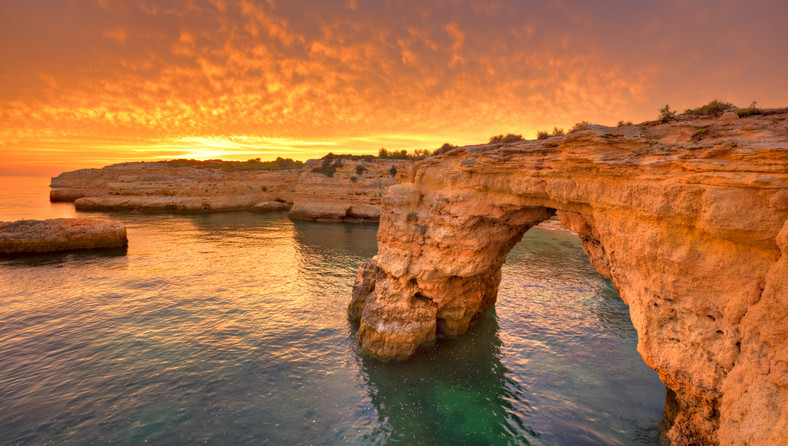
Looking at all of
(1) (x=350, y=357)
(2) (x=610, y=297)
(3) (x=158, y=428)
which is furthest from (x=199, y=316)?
(2) (x=610, y=297)

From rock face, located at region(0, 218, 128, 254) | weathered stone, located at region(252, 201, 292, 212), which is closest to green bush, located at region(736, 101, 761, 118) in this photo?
rock face, located at region(0, 218, 128, 254)

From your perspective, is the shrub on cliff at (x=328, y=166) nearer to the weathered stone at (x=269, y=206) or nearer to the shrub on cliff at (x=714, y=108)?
the weathered stone at (x=269, y=206)

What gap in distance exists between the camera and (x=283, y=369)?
11.1m

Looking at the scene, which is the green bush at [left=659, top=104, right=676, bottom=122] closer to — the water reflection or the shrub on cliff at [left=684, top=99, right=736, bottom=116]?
the shrub on cliff at [left=684, top=99, right=736, bottom=116]

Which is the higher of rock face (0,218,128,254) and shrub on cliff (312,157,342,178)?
shrub on cliff (312,157,342,178)

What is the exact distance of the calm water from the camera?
851 cm

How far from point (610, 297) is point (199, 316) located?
879 inches

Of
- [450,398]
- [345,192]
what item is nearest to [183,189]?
[345,192]

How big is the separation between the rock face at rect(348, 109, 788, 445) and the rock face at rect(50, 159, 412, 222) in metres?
33.8

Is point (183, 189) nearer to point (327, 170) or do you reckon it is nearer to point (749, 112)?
point (327, 170)

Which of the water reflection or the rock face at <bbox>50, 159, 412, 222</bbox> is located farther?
the rock face at <bbox>50, 159, 412, 222</bbox>

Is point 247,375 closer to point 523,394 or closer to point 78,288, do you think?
point 523,394

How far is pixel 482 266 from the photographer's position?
11672 mm

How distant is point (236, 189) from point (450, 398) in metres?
54.2
